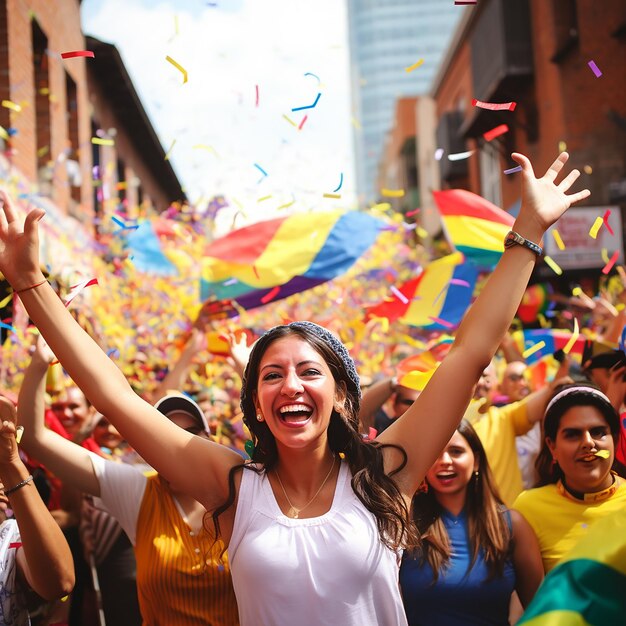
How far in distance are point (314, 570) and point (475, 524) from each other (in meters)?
1.29

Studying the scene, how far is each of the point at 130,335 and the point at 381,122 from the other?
147 meters

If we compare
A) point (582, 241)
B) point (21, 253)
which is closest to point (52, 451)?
point (21, 253)

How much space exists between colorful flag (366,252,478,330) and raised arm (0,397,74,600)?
12.7ft

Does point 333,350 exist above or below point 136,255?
above

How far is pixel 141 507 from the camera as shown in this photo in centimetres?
329

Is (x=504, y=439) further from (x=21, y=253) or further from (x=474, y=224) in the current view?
(x=21, y=253)

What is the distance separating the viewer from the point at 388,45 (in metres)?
151

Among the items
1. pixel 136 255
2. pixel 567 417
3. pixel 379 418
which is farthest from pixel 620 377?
pixel 136 255

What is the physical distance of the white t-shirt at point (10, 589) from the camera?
2.70 meters

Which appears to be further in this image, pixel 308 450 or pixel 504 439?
pixel 504 439

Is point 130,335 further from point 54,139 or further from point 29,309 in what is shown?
point 29,309

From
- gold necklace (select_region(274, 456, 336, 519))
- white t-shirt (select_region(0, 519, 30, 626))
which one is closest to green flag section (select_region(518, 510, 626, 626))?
gold necklace (select_region(274, 456, 336, 519))

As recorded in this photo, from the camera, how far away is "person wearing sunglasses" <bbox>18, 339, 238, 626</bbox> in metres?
3.04

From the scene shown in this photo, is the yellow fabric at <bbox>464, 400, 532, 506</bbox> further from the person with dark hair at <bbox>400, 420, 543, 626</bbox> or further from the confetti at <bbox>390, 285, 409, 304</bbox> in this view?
the confetti at <bbox>390, 285, 409, 304</bbox>
